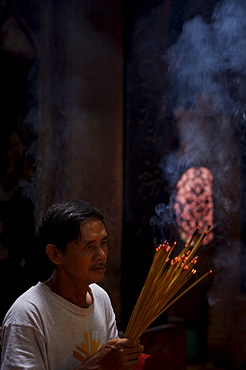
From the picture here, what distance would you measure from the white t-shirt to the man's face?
130mm

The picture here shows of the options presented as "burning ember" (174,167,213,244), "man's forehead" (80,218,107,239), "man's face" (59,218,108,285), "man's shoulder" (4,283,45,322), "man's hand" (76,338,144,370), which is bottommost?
"man's hand" (76,338,144,370)

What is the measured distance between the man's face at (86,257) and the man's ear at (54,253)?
0.09 ft

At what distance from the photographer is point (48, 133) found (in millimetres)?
3354

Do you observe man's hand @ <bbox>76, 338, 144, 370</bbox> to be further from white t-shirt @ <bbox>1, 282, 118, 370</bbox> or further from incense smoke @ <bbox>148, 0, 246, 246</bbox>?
incense smoke @ <bbox>148, 0, 246, 246</bbox>

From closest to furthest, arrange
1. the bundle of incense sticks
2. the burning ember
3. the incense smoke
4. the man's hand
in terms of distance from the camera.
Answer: the man's hand, the bundle of incense sticks, the incense smoke, the burning ember

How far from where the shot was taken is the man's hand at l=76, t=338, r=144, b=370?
138 centimetres

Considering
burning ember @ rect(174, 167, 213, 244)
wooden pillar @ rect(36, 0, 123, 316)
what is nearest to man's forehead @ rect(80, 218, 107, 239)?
wooden pillar @ rect(36, 0, 123, 316)

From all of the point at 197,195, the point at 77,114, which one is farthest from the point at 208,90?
the point at 197,195

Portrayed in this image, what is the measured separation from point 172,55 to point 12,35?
1.43m

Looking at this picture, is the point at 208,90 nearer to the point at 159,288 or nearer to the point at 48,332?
the point at 159,288

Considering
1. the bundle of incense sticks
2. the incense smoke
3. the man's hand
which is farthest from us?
the incense smoke

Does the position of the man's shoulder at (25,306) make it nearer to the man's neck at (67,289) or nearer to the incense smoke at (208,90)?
the man's neck at (67,289)

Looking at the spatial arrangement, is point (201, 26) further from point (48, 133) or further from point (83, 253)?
point (83, 253)

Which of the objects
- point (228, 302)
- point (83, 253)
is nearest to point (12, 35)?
point (83, 253)
